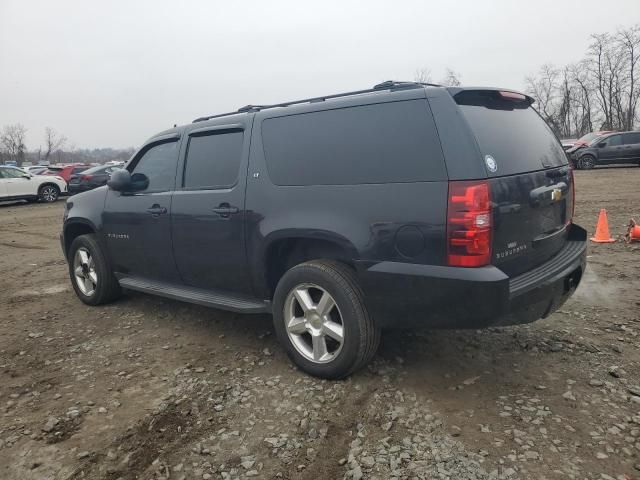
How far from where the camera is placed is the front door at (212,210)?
365 cm

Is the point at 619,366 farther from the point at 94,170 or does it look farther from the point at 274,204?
the point at 94,170

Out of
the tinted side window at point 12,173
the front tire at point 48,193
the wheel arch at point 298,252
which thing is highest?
the tinted side window at point 12,173

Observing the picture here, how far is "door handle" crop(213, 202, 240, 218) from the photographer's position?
3.61 metres

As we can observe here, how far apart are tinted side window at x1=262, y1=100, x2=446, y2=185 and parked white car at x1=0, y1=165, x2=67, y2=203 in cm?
1821

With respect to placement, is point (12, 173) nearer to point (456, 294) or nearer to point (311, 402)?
point (311, 402)

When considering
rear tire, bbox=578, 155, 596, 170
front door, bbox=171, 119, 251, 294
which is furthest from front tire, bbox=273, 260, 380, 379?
rear tire, bbox=578, 155, 596, 170

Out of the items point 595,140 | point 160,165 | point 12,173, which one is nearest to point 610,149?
point 595,140

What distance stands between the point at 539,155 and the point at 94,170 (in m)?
19.8

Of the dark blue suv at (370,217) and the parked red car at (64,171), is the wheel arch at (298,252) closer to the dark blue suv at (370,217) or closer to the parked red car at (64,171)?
the dark blue suv at (370,217)

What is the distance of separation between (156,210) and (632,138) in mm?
22001

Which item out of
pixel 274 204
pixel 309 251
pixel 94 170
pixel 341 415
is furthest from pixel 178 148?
pixel 94 170

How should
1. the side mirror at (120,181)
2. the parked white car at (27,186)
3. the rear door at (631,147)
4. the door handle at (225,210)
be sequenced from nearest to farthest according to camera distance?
1. the door handle at (225,210)
2. the side mirror at (120,181)
3. the parked white car at (27,186)
4. the rear door at (631,147)

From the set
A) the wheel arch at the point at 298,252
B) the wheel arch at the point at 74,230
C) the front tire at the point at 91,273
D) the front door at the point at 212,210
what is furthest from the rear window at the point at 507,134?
the wheel arch at the point at 74,230

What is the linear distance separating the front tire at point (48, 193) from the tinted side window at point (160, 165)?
16920 millimetres
